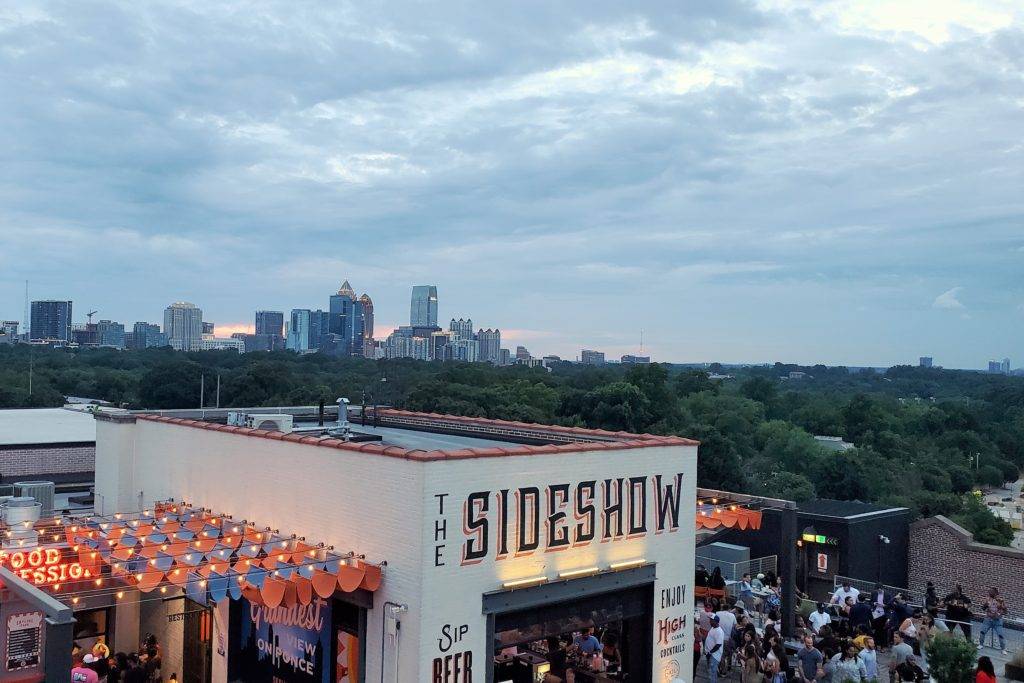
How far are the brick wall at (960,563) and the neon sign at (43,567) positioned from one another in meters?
24.0

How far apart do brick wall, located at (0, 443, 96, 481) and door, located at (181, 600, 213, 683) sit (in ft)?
33.0

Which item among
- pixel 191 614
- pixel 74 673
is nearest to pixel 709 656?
pixel 191 614

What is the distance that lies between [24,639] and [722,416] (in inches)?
2630

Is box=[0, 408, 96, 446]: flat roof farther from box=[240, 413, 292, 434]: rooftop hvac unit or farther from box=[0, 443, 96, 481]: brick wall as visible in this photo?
box=[240, 413, 292, 434]: rooftop hvac unit

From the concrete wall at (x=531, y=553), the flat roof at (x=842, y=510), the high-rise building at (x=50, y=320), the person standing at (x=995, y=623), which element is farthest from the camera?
the high-rise building at (x=50, y=320)

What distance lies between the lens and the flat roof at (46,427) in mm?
24375

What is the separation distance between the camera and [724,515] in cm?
1714

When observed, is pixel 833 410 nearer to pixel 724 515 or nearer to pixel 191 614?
pixel 724 515

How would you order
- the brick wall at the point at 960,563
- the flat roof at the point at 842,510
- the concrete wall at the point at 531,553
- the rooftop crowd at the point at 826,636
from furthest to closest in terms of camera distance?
1. the flat roof at the point at 842,510
2. the brick wall at the point at 960,563
3. the rooftop crowd at the point at 826,636
4. the concrete wall at the point at 531,553

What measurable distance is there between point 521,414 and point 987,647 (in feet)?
134

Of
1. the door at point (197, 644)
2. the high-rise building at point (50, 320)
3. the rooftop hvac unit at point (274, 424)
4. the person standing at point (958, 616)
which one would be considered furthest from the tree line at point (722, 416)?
the high-rise building at point (50, 320)

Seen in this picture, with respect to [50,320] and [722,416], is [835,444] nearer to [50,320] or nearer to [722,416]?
[722,416]

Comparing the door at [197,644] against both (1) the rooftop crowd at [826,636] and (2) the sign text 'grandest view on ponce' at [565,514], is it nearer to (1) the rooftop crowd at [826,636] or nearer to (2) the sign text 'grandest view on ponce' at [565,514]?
(2) the sign text 'grandest view on ponce' at [565,514]

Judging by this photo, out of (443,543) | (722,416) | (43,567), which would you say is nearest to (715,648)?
(443,543)
